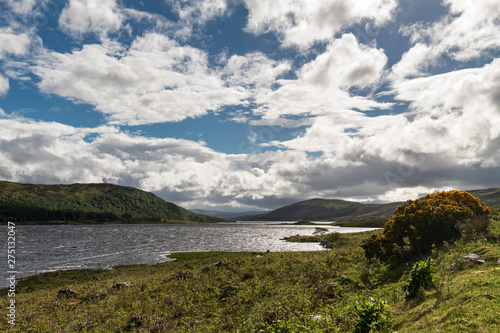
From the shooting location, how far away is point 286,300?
1741 cm

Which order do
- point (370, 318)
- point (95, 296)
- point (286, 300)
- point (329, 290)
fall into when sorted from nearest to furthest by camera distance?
1. point (370, 318)
2. point (286, 300)
3. point (329, 290)
4. point (95, 296)

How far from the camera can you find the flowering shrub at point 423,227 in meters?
22.8

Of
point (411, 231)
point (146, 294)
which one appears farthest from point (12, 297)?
point (411, 231)

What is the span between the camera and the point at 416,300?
1322cm

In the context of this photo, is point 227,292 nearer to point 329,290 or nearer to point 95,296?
point 329,290

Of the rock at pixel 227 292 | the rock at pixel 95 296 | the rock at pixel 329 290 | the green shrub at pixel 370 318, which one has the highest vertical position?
the green shrub at pixel 370 318

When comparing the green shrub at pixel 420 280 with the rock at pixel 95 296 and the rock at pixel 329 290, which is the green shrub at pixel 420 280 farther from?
the rock at pixel 95 296

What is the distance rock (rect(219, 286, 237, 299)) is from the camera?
22.0 meters

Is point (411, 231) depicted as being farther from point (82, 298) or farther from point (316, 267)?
point (82, 298)

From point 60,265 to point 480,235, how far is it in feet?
224

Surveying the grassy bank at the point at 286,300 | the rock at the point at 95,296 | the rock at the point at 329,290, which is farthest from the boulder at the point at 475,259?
the rock at the point at 95,296

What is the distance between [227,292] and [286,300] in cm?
661

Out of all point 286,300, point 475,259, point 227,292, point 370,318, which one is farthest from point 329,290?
point 475,259

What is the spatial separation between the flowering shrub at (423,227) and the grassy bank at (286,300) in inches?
63.8
